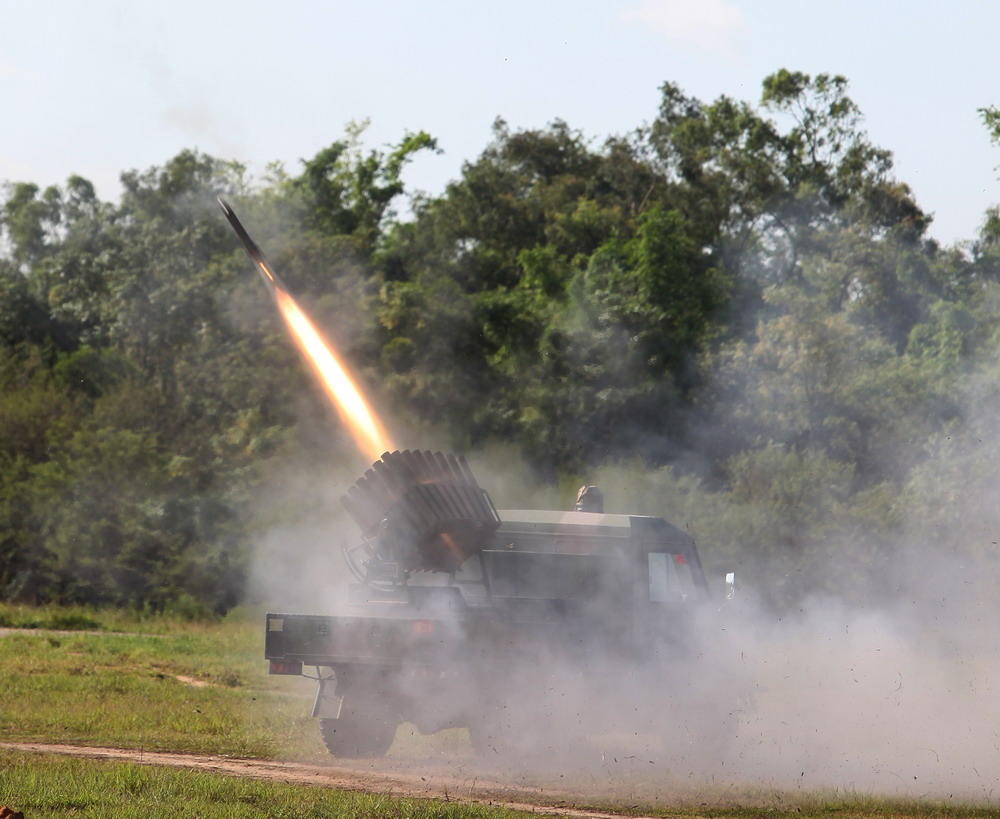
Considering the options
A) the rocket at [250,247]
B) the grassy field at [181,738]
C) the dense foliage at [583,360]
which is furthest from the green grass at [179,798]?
the dense foliage at [583,360]

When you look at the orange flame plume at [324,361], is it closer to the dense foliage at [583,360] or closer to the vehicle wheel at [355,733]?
the vehicle wheel at [355,733]

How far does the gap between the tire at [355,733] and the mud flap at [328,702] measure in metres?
0.07

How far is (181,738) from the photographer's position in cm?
1367

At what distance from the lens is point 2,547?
116ft

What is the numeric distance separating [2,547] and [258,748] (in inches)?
953

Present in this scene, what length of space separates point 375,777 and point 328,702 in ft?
4.17

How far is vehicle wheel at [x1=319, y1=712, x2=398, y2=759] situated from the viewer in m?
12.8

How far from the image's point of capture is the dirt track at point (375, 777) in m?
10.9

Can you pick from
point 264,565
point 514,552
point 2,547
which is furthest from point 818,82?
point 514,552

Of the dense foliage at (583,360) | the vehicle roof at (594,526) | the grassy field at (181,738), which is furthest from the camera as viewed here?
the dense foliage at (583,360)

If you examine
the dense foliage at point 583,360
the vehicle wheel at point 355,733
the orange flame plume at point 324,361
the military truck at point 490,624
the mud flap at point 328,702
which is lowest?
the vehicle wheel at point 355,733

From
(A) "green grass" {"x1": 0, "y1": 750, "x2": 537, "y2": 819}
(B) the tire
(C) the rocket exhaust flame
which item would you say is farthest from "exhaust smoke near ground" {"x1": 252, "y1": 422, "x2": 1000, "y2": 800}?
(C) the rocket exhaust flame

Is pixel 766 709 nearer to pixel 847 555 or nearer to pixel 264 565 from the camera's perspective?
pixel 847 555

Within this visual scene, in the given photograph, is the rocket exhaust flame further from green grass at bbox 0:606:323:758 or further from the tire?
the tire
